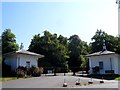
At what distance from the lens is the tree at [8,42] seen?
56.1m

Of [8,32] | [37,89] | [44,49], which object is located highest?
[8,32]

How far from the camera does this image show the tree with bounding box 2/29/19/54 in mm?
56088

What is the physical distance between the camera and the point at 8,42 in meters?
57.5

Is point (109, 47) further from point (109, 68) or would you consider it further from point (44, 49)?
point (109, 68)

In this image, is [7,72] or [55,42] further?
[55,42]

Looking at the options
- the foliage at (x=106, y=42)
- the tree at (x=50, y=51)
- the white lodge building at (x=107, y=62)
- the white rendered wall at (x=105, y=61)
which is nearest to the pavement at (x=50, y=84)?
the white lodge building at (x=107, y=62)

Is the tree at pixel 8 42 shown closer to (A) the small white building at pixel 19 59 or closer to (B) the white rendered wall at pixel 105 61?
(A) the small white building at pixel 19 59

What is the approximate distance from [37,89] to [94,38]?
5742cm

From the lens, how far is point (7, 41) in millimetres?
57750

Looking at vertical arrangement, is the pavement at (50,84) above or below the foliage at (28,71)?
below

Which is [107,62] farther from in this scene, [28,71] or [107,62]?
[28,71]

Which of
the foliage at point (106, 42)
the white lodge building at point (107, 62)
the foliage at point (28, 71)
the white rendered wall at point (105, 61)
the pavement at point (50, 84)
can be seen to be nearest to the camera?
the pavement at point (50, 84)

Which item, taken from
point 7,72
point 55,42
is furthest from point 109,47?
point 7,72

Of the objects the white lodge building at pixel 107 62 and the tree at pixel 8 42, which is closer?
the white lodge building at pixel 107 62
